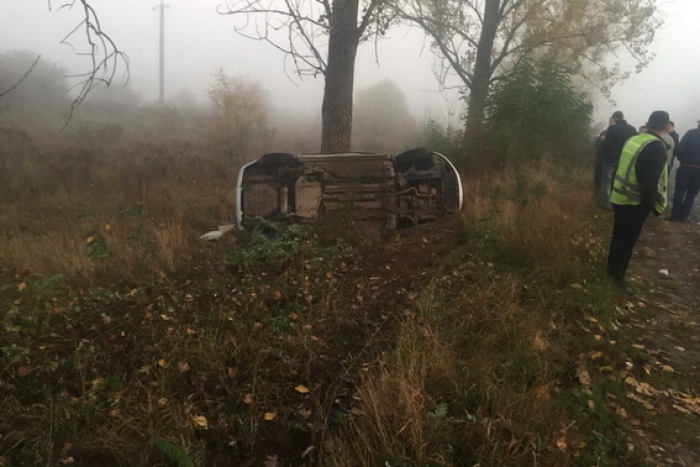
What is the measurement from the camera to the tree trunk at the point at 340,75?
8969mm

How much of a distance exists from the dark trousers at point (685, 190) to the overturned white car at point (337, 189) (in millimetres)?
4804

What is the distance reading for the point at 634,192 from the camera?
5.46 m

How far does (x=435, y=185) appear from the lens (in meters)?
7.35

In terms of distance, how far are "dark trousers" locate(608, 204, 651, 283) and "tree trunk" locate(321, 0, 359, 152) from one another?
17.8 feet

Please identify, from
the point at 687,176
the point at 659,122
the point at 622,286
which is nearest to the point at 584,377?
the point at 622,286

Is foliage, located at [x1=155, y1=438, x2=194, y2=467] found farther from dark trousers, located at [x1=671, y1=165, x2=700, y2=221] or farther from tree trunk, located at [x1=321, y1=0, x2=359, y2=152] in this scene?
dark trousers, located at [x1=671, y1=165, x2=700, y2=221]

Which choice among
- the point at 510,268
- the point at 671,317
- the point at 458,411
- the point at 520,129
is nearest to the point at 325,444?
the point at 458,411

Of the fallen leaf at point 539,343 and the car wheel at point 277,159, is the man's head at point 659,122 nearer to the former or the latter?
the fallen leaf at point 539,343

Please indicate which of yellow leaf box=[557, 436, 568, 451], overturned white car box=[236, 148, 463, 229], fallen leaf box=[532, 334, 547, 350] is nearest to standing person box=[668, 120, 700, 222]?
overturned white car box=[236, 148, 463, 229]

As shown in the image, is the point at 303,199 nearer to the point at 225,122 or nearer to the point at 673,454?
the point at 673,454

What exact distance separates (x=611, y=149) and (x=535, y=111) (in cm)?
339

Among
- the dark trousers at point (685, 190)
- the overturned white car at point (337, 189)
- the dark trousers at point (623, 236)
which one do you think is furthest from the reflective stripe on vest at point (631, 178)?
the dark trousers at point (685, 190)

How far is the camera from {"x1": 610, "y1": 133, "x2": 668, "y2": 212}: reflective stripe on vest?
5.43 m

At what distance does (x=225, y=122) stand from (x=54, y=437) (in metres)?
16.8
